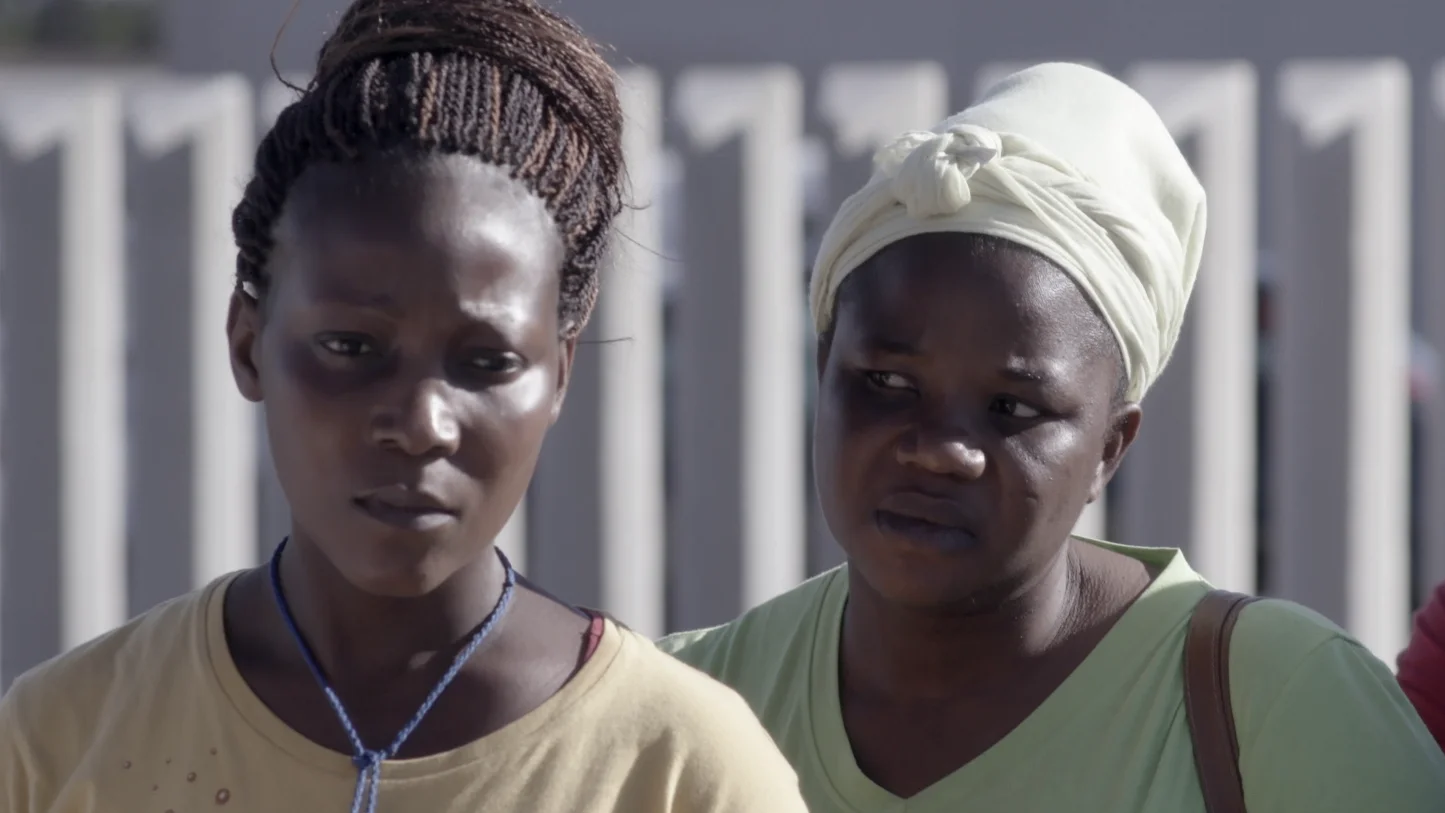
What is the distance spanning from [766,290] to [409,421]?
304cm

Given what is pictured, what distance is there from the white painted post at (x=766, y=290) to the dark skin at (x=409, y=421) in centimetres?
285

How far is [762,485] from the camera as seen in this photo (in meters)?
4.82

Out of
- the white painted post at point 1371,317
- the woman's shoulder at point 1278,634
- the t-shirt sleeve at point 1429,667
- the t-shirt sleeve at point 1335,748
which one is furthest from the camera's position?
the white painted post at point 1371,317

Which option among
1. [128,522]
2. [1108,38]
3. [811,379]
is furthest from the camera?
[1108,38]

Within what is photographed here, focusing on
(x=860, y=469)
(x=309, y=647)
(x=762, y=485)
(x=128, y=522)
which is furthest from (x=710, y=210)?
(x=309, y=647)

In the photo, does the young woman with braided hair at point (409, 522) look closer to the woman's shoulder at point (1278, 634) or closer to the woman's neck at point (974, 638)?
the woman's neck at point (974, 638)

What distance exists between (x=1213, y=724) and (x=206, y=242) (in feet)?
11.1

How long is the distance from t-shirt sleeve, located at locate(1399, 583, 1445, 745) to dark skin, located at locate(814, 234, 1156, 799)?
1.54ft

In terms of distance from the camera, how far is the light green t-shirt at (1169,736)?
6.70 feet

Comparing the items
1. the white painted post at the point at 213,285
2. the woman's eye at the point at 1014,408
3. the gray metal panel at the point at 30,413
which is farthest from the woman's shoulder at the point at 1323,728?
the gray metal panel at the point at 30,413

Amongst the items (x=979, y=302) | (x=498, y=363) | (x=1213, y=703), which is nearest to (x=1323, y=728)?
(x=1213, y=703)

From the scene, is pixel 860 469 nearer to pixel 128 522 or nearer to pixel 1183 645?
pixel 1183 645

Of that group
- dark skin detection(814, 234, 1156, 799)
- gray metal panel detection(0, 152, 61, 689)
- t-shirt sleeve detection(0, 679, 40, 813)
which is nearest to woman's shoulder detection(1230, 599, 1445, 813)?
dark skin detection(814, 234, 1156, 799)

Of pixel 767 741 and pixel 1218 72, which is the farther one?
pixel 1218 72
